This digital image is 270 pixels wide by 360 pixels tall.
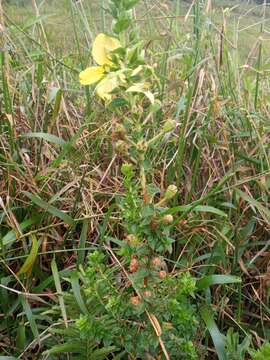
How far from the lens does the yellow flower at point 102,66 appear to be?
0.96 m

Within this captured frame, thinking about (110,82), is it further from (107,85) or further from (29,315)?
(29,315)

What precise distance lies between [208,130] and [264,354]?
92cm

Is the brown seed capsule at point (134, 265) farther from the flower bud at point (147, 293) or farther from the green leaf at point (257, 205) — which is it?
the green leaf at point (257, 205)

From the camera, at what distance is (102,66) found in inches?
38.4

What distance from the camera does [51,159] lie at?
1.77 m

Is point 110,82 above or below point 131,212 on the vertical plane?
above

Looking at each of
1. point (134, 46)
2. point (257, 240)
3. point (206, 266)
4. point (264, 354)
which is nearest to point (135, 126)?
point (134, 46)

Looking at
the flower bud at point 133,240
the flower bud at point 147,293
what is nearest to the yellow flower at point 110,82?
the flower bud at point 133,240

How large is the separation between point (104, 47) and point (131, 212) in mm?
307

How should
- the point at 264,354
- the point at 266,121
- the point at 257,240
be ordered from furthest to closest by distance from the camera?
the point at 266,121 → the point at 257,240 → the point at 264,354

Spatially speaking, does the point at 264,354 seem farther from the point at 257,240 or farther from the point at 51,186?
the point at 51,186

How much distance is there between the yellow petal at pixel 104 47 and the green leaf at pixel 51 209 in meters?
0.62

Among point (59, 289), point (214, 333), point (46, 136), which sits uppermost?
point (46, 136)

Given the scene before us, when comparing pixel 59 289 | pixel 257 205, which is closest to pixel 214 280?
pixel 257 205
